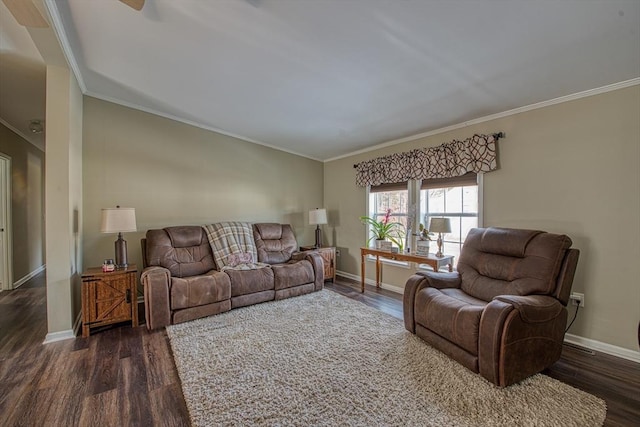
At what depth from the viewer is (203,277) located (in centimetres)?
316

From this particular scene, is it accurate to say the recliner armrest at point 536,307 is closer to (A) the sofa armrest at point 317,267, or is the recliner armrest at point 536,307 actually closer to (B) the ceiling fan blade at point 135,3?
(A) the sofa armrest at point 317,267

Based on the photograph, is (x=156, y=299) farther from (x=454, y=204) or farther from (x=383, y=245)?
(x=454, y=204)

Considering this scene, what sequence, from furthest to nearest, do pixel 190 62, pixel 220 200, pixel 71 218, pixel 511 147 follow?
pixel 220 200
pixel 511 147
pixel 71 218
pixel 190 62

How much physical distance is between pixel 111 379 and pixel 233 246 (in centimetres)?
207

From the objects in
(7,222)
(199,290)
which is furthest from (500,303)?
(7,222)

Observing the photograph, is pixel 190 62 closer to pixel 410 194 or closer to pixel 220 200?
pixel 220 200

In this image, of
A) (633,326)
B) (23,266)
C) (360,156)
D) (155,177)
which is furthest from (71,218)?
(633,326)

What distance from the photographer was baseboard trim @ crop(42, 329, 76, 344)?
2.57 metres

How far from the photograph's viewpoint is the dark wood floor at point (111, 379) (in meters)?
1.64

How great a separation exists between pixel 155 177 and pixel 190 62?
6.47 ft

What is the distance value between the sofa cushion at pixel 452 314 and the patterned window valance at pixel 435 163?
153 centimetres

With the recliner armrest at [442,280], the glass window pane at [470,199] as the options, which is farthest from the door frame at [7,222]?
the glass window pane at [470,199]

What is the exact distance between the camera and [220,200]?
443cm

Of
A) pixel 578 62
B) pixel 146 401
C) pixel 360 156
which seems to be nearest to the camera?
pixel 146 401
